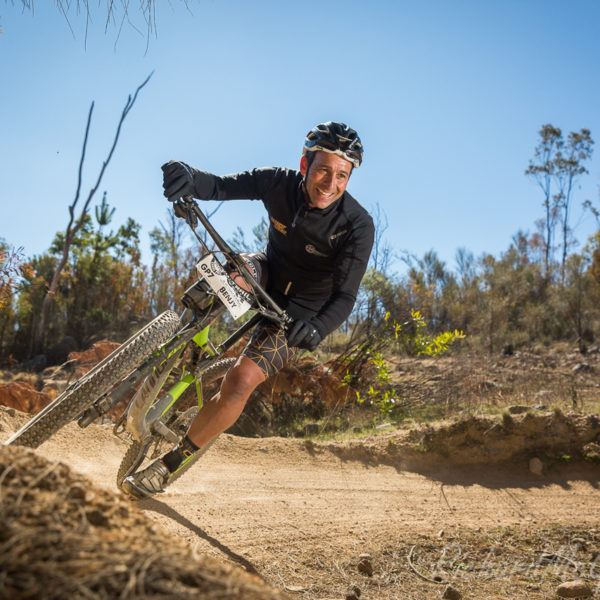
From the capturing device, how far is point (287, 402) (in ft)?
27.8

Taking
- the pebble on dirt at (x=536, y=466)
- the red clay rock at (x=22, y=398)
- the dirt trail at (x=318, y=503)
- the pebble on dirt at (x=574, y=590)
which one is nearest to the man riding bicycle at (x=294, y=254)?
the dirt trail at (x=318, y=503)

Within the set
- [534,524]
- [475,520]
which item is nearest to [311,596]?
[475,520]

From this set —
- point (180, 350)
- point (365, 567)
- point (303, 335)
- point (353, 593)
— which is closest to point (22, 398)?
point (180, 350)

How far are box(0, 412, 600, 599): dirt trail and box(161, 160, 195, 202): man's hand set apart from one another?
216cm

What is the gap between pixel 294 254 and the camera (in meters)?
4.26

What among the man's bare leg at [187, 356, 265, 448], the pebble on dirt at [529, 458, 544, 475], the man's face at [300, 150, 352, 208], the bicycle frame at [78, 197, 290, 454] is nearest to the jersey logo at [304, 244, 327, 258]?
the man's face at [300, 150, 352, 208]

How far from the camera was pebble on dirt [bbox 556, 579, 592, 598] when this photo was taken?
11.6ft

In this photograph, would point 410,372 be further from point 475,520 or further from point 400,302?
point 475,520

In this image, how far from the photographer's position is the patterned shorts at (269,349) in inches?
148

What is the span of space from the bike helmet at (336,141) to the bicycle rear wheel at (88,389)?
5.41 feet

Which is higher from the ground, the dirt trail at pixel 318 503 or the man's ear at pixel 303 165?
the man's ear at pixel 303 165

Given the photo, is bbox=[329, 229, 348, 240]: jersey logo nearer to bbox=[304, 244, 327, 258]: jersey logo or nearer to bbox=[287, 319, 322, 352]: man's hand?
bbox=[304, 244, 327, 258]: jersey logo

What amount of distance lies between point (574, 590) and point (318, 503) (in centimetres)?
208

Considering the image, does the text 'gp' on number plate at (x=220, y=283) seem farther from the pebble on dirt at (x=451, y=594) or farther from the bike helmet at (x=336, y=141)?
the pebble on dirt at (x=451, y=594)
